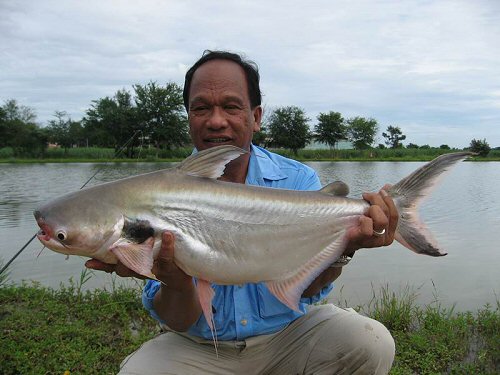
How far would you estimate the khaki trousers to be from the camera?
2738 millimetres

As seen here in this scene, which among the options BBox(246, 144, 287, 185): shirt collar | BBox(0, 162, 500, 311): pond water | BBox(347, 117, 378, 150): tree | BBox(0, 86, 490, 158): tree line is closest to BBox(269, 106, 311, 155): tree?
BBox(0, 86, 490, 158): tree line

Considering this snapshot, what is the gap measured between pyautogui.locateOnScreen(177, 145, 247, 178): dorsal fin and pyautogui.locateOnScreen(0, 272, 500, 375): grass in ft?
7.42

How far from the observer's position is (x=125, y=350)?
4000 mm

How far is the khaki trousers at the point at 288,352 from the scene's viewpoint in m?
2.74

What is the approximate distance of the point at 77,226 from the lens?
1980 mm

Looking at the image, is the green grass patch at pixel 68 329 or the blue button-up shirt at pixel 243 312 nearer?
the blue button-up shirt at pixel 243 312

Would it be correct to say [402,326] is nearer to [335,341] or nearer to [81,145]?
[335,341]

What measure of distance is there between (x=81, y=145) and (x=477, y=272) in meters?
58.5

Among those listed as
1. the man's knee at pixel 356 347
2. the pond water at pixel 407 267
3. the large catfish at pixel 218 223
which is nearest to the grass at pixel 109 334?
the pond water at pixel 407 267

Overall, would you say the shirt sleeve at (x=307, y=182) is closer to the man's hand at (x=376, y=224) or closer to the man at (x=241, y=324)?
the man at (x=241, y=324)

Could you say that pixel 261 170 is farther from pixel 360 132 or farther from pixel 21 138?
pixel 360 132

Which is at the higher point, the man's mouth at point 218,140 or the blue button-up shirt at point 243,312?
the man's mouth at point 218,140

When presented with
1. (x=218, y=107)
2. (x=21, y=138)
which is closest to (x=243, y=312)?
(x=218, y=107)

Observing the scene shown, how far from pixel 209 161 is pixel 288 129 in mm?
63490
